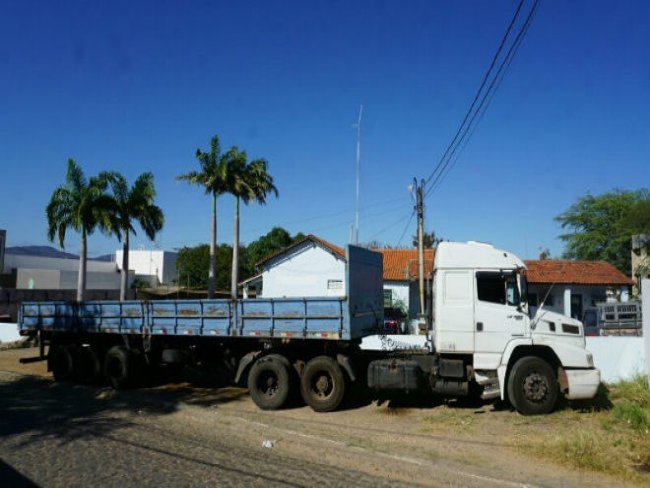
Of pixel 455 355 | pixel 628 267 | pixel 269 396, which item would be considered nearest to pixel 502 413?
pixel 455 355

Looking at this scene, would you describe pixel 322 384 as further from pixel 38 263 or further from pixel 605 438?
pixel 38 263

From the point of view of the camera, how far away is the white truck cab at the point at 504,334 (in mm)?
9391

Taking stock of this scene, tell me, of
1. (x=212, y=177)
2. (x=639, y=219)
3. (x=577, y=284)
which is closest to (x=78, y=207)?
(x=212, y=177)

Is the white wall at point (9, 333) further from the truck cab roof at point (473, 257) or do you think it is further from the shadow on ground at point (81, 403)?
the truck cab roof at point (473, 257)

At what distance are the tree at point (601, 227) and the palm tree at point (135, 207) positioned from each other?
139 ft

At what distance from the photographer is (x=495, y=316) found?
31.9 ft

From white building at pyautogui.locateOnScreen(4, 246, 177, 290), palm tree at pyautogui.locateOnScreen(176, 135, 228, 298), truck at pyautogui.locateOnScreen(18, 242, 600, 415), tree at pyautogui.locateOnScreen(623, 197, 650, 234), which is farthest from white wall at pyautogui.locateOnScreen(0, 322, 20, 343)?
tree at pyautogui.locateOnScreen(623, 197, 650, 234)

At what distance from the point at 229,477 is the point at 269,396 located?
4.25 meters

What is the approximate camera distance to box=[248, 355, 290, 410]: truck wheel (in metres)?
10.4

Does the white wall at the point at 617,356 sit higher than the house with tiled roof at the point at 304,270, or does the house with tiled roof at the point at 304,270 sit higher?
the house with tiled roof at the point at 304,270

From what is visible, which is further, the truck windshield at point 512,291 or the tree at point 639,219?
the tree at point 639,219

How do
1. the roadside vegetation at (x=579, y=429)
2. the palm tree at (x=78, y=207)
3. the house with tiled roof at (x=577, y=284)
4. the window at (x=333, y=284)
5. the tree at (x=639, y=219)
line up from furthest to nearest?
1. the tree at (x=639, y=219)
2. the house with tiled roof at (x=577, y=284)
3. the window at (x=333, y=284)
4. the palm tree at (x=78, y=207)
5. the roadside vegetation at (x=579, y=429)

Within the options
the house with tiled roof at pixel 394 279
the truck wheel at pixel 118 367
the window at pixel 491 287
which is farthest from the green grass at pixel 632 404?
the house with tiled roof at pixel 394 279

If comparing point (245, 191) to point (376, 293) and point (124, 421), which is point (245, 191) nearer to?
point (376, 293)
